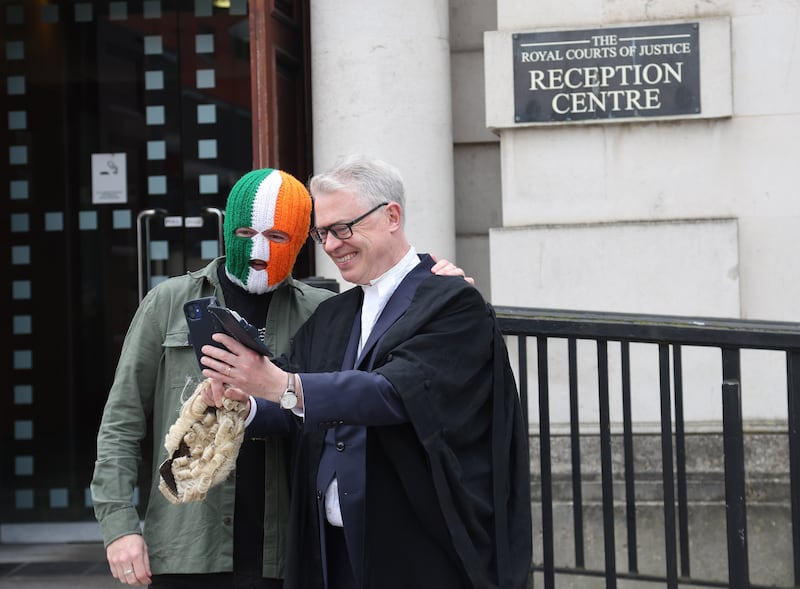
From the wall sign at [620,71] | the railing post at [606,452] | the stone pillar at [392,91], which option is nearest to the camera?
the railing post at [606,452]

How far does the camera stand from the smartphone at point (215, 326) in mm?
2475

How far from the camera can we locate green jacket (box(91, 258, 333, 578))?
303 cm

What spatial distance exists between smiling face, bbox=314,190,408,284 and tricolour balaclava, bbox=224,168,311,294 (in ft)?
0.66

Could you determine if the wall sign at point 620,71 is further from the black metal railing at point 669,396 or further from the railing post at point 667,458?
the railing post at point 667,458

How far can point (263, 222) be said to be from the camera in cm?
302

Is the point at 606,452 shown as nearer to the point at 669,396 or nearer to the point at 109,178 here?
the point at 669,396

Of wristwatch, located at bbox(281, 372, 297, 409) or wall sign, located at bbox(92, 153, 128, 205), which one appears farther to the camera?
wall sign, located at bbox(92, 153, 128, 205)

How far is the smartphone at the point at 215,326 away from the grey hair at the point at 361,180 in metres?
0.44

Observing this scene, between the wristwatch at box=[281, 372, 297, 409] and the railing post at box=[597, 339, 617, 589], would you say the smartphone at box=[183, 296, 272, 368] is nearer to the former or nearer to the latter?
the wristwatch at box=[281, 372, 297, 409]

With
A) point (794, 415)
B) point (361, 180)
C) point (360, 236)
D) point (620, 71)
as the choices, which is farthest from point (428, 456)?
point (620, 71)

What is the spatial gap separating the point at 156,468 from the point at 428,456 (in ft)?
2.68

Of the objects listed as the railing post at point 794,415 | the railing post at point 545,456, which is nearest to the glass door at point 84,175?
the railing post at point 545,456

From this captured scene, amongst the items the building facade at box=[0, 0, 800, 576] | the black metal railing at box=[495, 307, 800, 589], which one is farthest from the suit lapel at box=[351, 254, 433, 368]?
the building facade at box=[0, 0, 800, 576]

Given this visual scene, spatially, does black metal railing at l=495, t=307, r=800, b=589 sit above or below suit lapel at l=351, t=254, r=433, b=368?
below
